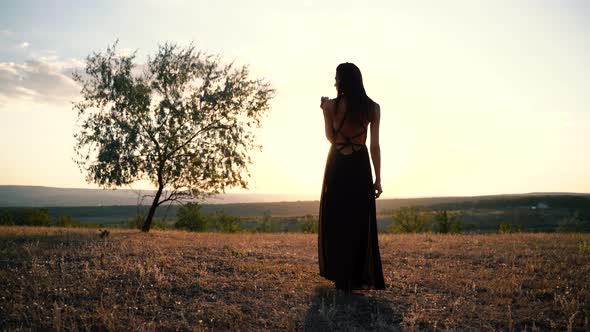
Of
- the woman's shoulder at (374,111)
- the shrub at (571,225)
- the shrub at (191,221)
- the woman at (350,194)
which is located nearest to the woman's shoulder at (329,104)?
the woman at (350,194)

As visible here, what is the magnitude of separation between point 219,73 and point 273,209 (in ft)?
509

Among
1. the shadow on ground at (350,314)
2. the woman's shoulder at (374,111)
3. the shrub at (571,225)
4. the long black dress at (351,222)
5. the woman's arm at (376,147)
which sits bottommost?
the shrub at (571,225)

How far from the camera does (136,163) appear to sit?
19.9 meters

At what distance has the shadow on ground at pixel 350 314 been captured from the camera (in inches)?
223

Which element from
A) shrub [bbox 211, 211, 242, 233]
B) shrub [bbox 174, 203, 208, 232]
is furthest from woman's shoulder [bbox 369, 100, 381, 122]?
shrub [bbox 211, 211, 242, 233]

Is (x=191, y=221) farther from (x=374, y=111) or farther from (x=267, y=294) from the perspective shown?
(x=374, y=111)

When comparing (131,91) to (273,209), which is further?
(273,209)

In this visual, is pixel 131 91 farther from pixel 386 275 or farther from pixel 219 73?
pixel 386 275

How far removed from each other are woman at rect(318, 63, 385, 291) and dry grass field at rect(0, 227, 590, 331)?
375 millimetres

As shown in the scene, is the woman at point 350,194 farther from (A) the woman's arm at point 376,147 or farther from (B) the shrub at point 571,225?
(B) the shrub at point 571,225

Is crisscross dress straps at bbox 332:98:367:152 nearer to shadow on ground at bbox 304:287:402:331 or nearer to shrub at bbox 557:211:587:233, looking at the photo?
shadow on ground at bbox 304:287:402:331

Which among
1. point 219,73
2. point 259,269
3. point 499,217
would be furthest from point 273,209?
point 259,269

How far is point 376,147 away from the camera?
7.34m

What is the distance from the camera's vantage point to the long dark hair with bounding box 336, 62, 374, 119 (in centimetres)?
707
